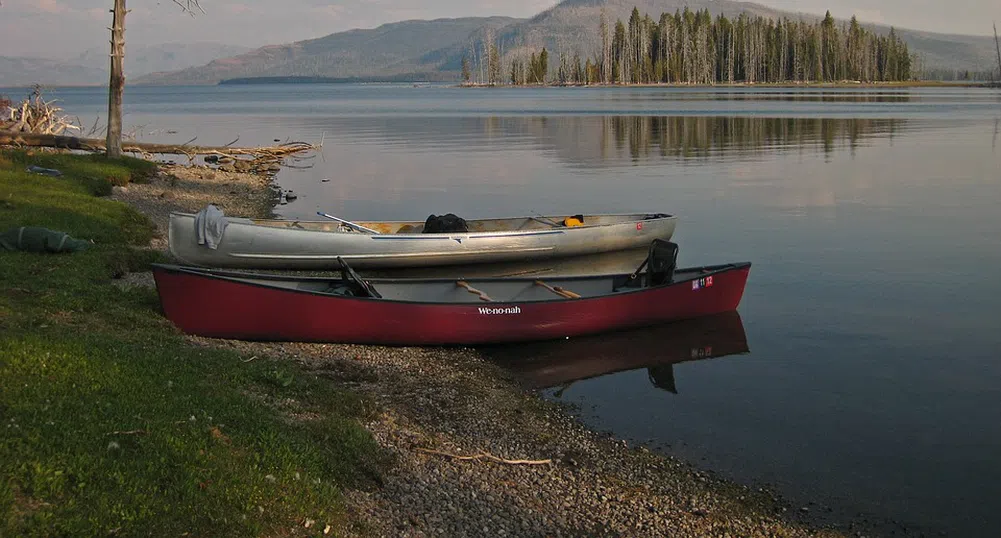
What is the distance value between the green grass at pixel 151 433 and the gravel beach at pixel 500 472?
48cm

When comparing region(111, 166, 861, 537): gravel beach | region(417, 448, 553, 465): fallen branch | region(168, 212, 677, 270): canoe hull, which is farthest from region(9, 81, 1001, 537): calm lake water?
region(168, 212, 677, 270): canoe hull

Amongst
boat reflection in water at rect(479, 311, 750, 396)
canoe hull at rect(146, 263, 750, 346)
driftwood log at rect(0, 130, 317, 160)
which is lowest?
boat reflection in water at rect(479, 311, 750, 396)

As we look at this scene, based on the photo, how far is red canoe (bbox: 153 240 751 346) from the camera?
1396 centimetres

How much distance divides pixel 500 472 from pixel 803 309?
10.7m

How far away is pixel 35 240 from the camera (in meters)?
16.6


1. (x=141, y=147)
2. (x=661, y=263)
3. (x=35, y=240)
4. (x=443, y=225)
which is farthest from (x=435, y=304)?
(x=141, y=147)

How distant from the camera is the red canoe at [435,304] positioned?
550 inches

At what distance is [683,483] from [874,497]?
2094 mm

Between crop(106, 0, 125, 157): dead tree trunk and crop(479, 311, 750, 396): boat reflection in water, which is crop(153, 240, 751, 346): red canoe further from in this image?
crop(106, 0, 125, 157): dead tree trunk

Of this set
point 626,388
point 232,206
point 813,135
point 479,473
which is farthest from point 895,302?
point 813,135

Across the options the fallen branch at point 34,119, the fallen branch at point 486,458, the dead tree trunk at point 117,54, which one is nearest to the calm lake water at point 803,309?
the fallen branch at point 486,458

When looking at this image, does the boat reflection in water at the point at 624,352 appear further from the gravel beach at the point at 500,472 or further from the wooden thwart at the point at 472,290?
the wooden thwart at the point at 472,290

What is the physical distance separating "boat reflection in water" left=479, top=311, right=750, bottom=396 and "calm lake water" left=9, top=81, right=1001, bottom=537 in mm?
51

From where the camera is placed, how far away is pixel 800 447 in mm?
11883
